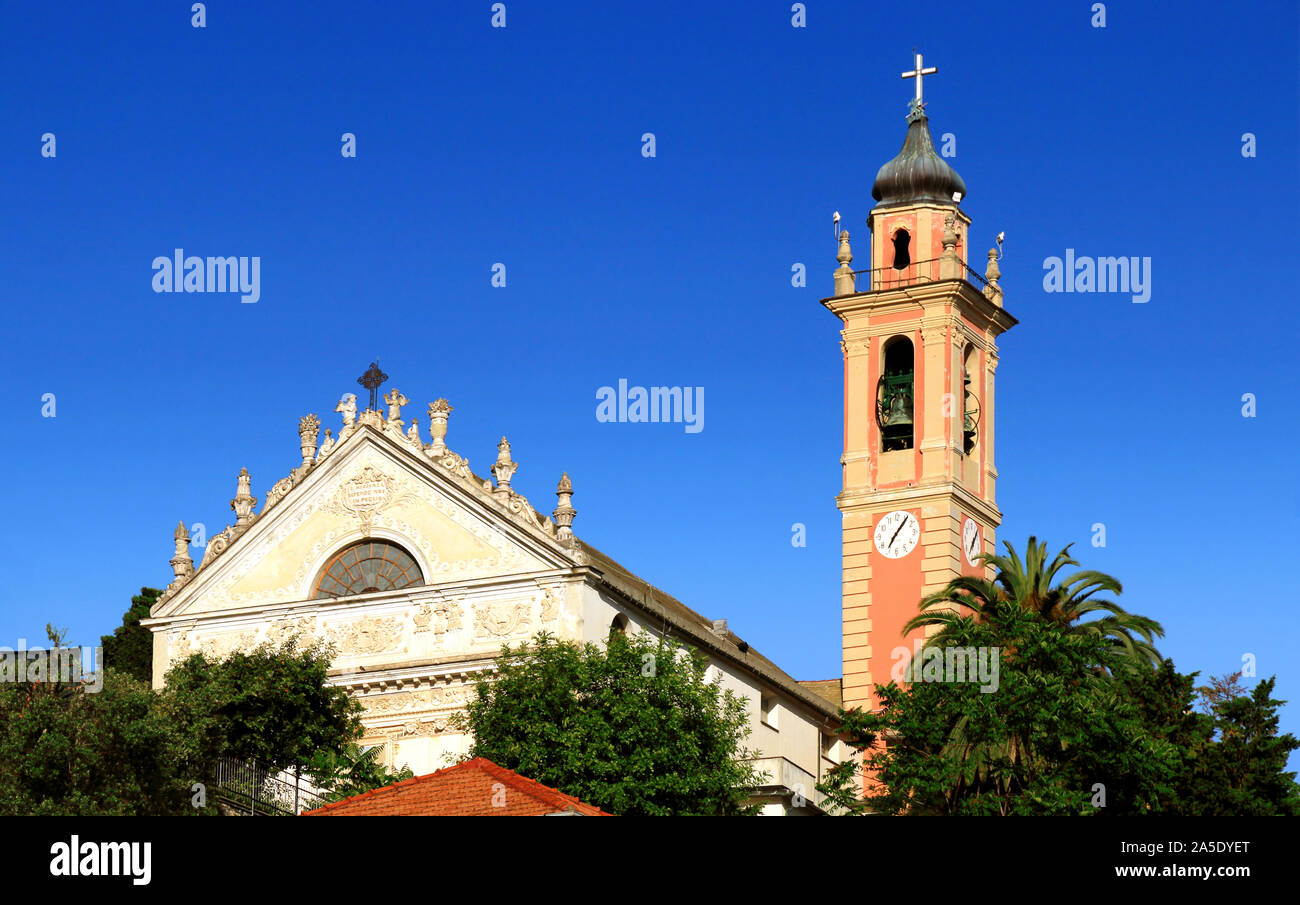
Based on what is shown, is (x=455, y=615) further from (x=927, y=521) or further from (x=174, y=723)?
(x=927, y=521)

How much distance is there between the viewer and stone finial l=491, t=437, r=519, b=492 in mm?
53500

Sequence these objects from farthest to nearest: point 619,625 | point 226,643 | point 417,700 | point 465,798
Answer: point 226,643, point 619,625, point 417,700, point 465,798

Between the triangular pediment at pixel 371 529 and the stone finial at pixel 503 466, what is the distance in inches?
17.0

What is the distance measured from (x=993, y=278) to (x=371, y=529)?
73.5 ft

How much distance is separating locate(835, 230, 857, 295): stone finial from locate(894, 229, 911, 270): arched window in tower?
143 centimetres

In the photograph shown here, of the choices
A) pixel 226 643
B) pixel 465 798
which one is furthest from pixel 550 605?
pixel 465 798

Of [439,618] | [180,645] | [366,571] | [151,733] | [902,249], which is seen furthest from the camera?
[902,249]

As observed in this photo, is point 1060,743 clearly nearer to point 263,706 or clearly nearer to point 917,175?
point 263,706

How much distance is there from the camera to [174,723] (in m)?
43.4

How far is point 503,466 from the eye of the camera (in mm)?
53656

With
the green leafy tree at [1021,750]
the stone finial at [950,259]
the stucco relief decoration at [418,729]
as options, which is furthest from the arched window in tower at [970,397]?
the green leafy tree at [1021,750]

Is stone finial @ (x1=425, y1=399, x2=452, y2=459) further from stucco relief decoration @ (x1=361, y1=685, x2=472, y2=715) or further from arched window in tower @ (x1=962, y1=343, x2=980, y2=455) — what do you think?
arched window in tower @ (x1=962, y1=343, x2=980, y2=455)

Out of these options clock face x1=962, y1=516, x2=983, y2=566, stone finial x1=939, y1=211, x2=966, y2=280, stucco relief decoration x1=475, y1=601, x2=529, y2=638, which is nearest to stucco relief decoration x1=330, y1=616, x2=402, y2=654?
→ stucco relief decoration x1=475, y1=601, x2=529, y2=638
